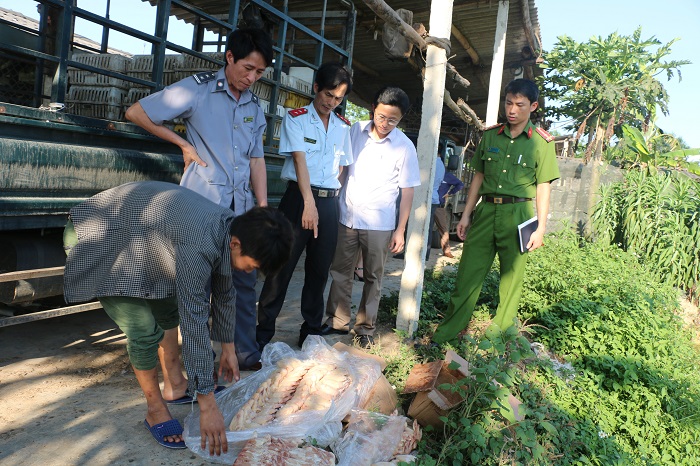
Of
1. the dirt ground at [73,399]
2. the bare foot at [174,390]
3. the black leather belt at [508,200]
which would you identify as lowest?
the dirt ground at [73,399]

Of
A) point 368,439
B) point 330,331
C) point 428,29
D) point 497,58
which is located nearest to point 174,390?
point 368,439

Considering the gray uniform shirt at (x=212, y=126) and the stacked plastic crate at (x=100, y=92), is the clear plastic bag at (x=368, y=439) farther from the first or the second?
the stacked plastic crate at (x=100, y=92)

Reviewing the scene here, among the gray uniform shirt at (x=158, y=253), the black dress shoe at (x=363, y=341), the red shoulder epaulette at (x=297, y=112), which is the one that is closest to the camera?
the gray uniform shirt at (x=158, y=253)

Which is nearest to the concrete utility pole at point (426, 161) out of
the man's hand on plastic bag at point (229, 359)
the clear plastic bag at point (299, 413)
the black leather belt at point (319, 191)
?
the black leather belt at point (319, 191)

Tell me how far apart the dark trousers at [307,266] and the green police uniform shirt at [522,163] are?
1.22m

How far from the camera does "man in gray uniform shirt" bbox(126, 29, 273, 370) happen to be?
9.79ft

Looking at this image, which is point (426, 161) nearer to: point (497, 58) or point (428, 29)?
point (497, 58)

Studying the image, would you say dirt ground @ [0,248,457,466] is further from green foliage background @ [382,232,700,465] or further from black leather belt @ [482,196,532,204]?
black leather belt @ [482,196,532,204]

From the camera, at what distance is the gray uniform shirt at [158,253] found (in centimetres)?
219

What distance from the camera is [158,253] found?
230 centimetres

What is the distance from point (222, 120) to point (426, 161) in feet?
5.80

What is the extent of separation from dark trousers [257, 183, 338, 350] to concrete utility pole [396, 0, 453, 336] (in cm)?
73

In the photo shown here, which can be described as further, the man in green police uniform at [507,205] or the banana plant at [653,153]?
the banana plant at [653,153]

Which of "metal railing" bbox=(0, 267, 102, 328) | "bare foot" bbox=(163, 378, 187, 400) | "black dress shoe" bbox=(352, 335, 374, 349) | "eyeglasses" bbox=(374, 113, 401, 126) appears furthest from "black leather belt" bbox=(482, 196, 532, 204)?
"metal railing" bbox=(0, 267, 102, 328)
